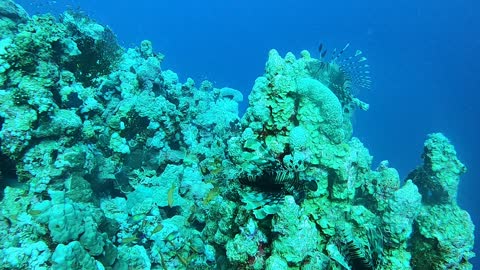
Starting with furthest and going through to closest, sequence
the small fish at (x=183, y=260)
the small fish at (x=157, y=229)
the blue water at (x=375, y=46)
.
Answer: the blue water at (x=375, y=46), the small fish at (x=157, y=229), the small fish at (x=183, y=260)

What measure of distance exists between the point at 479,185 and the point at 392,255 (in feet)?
159

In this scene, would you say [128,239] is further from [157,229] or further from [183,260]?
[183,260]

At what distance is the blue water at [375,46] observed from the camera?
5781 cm

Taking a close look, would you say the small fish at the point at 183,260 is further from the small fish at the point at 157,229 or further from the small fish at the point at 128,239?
the small fish at the point at 128,239

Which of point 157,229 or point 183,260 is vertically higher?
point 157,229

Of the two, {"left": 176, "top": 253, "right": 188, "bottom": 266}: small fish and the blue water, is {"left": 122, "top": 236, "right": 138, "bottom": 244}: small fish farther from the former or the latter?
the blue water

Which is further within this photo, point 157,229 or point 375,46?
point 375,46

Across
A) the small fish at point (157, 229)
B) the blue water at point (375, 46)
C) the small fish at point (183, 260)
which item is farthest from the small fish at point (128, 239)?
the blue water at point (375, 46)

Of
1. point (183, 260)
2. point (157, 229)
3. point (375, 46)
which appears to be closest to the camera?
point (183, 260)

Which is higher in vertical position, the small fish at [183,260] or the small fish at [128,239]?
the small fish at [183,260]

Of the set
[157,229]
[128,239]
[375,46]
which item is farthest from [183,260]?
[375,46]

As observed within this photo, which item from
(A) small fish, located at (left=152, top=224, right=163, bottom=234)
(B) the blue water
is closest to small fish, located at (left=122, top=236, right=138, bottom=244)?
(A) small fish, located at (left=152, top=224, right=163, bottom=234)

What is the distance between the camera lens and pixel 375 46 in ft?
303

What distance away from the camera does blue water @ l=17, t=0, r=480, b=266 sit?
57.8 meters
